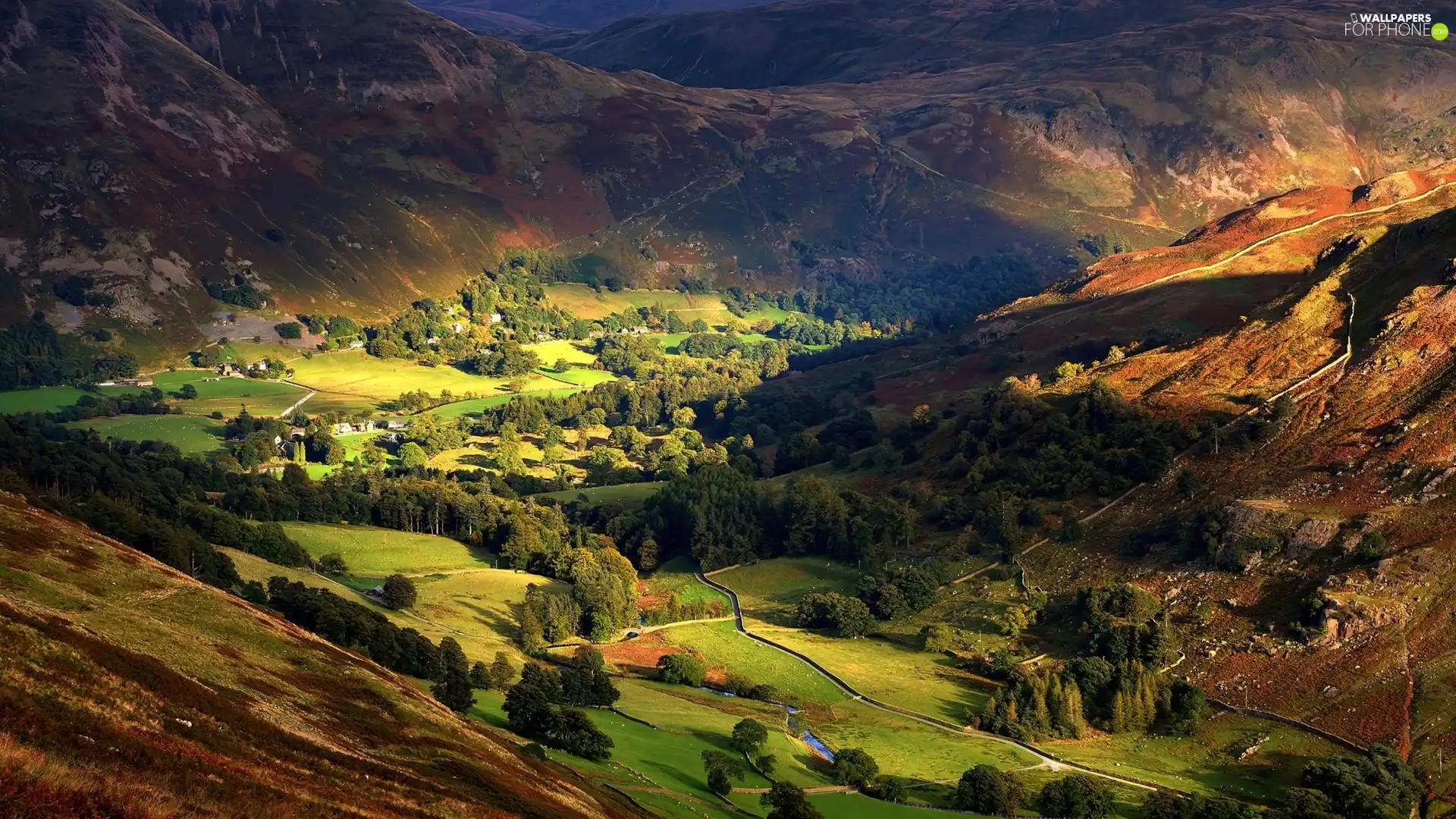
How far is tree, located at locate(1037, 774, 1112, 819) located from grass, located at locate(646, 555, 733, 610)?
151 ft

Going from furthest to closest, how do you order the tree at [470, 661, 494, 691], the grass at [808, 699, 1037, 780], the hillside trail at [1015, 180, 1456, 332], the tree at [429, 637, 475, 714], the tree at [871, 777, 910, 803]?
the hillside trail at [1015, 180, 1456, 332] < the tree at [470, 661, 494, 691] < the grass at [808, 699, 1037, 780] < the tree at [429, 637, 475, 714] < the tree at [871, 777, 910, 803]

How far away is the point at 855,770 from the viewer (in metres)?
67.2

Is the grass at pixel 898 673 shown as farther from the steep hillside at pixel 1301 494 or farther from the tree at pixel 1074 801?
the tree at pixel 1074 801

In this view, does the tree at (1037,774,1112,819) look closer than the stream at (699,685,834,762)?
Yes

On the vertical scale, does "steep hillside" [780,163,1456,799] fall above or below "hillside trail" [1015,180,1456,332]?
below

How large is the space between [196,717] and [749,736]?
36260mm

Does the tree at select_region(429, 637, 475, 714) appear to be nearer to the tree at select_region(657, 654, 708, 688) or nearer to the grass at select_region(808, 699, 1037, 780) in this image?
the tree at select_region(657, 654, 708, 688)

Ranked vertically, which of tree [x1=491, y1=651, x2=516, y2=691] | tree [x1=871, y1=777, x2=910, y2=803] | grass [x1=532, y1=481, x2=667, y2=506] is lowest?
tree [x1=871, y1=777, x2=910, y2=803]

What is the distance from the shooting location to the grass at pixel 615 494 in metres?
138

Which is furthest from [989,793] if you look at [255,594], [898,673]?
[255,594]

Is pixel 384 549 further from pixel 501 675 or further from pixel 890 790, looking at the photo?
pixel 890 790

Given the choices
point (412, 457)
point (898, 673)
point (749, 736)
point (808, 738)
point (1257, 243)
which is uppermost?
point (1257, 243)

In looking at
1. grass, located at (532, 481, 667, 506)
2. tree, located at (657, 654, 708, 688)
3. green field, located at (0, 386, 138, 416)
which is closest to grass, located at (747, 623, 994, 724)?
tree, located at (657, 654, 708, 688)

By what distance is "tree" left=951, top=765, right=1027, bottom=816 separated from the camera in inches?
2462
